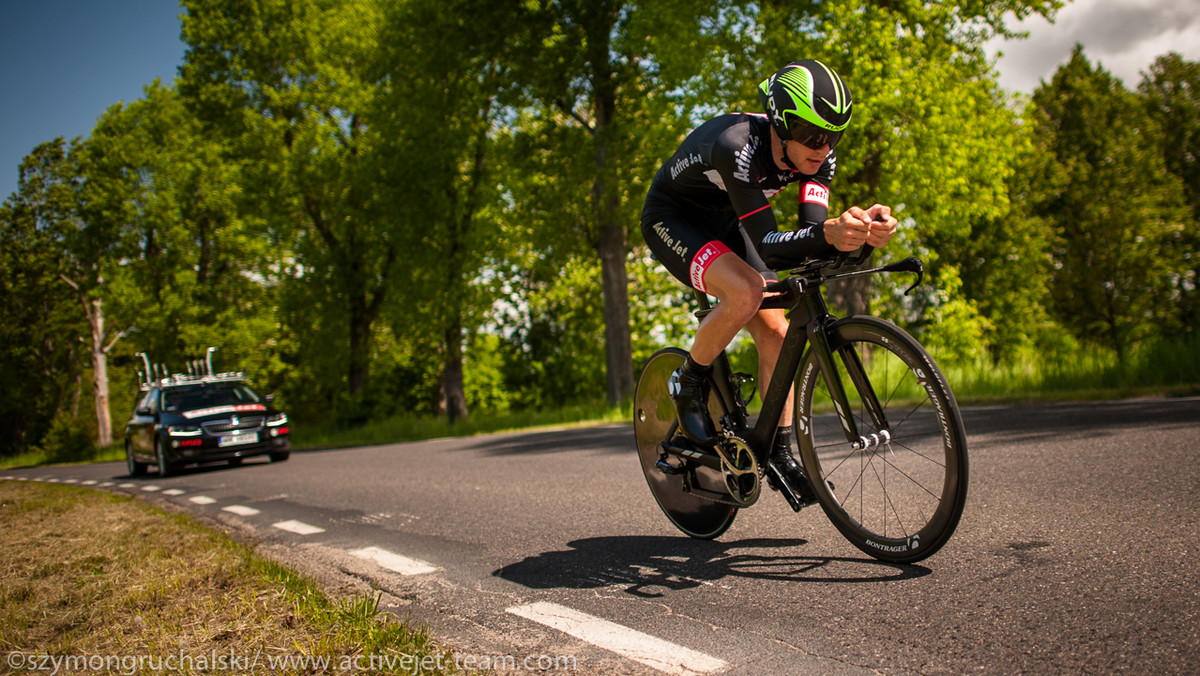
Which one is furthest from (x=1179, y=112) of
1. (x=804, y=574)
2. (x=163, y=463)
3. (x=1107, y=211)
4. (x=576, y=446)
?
(x=804, y=574)

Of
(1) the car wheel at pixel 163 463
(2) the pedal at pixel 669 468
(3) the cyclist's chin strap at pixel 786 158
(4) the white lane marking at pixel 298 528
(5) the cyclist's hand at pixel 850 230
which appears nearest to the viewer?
(5) the cyclist's hand at pixel 850 230

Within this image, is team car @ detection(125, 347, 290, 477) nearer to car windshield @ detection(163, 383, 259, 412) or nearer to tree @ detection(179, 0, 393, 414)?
car windshield @ detection(163, 383, 259, 412)

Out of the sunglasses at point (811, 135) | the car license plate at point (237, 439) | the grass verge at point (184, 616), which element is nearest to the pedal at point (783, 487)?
the sunglasses at point (811, 135)

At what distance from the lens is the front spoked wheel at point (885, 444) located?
2943mm

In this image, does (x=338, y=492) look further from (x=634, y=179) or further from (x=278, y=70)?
(x=278, y=70)

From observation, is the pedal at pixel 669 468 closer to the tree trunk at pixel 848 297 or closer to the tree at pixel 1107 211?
the tree trunk at pixel 848 297

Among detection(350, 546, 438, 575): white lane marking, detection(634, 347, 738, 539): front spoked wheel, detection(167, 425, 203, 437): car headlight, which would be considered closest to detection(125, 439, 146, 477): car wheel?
detection(167, 425, 203, 437): car headlight

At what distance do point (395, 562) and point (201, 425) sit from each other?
1059 centimetres

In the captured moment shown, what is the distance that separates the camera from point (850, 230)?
114 inches

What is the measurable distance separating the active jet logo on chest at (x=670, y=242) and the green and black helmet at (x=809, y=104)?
0.73 meters

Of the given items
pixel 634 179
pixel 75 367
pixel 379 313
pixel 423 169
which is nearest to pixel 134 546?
pixel 634 179

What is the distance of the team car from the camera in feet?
42.8

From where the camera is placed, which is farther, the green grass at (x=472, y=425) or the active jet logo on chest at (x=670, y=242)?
the green grass at (x=472, y=425)

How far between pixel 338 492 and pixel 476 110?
59.8 ft
